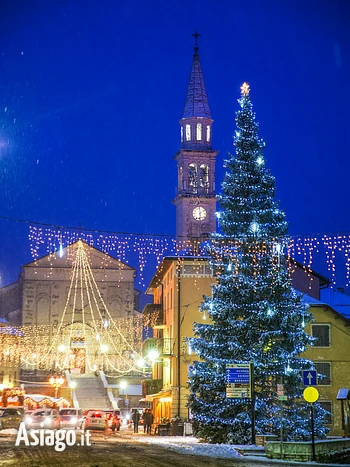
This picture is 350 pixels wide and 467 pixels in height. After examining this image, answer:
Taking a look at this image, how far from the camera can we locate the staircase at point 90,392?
2416 inches

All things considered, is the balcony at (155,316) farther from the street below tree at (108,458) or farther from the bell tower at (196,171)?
the street below tree at (108,458)

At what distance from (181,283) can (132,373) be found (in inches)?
1002

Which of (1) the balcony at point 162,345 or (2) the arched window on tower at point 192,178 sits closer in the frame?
(1) the balcony at point 162,345

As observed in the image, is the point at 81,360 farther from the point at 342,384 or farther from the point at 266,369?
the point at 266,369

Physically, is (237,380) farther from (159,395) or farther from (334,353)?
(159,395)

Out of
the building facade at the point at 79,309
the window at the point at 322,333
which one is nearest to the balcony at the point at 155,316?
the window at the point at 322,333

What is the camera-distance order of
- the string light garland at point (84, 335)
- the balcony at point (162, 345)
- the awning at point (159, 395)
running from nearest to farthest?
the balcony at point (162, 345), the awning at point (159, 395), the string light garland at point (84, 335)

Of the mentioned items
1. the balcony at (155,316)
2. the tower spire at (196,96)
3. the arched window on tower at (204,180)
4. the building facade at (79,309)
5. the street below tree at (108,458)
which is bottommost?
the street below tree at (108,458)

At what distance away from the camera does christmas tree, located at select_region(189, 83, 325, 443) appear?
31.2m

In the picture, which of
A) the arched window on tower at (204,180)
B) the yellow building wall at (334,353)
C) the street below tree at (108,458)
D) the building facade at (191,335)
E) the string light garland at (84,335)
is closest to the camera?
the street below tree at (108,458)

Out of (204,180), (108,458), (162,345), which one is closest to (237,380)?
(108,458)

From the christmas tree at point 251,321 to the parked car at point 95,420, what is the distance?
394 inches

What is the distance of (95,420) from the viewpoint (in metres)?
40.9

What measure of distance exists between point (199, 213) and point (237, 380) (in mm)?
54485
